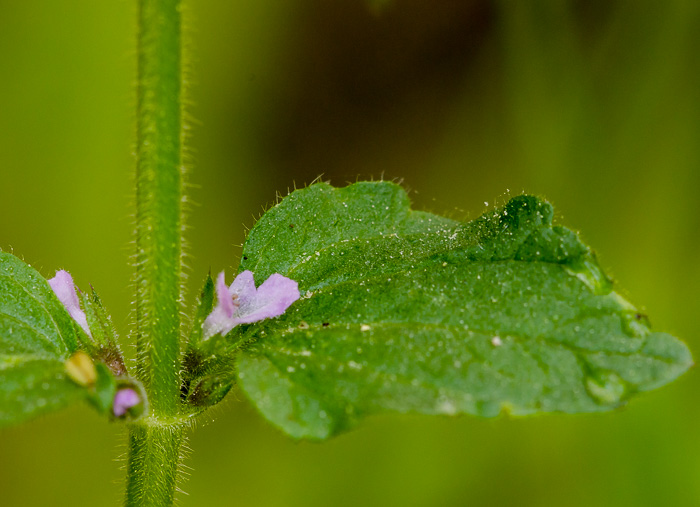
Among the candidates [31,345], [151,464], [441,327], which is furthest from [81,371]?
[441,327]

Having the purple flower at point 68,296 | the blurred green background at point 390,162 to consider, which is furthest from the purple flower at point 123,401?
the blurred green background at point 390,162

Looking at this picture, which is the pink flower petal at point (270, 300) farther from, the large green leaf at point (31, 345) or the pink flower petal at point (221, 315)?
the large green leaf at point (31, 345)

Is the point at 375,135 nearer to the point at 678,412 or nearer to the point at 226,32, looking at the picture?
the point at 226,32

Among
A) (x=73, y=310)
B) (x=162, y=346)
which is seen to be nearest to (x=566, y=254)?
(x=162, y=346)

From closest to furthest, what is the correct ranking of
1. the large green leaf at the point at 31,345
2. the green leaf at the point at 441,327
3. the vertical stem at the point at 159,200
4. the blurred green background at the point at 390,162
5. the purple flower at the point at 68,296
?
the large green leaf at the point at 31,345, the green leaf at the point at 441,327, the vertical stem at the point at 159,200, the purple flower at the point at 68,296, the blurred green background at the point at 390,162

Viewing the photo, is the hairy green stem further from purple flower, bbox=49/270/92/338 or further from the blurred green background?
the blurred green background

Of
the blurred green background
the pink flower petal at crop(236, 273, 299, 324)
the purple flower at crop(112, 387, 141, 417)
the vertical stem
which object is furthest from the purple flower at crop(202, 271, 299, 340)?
the blurred green background
